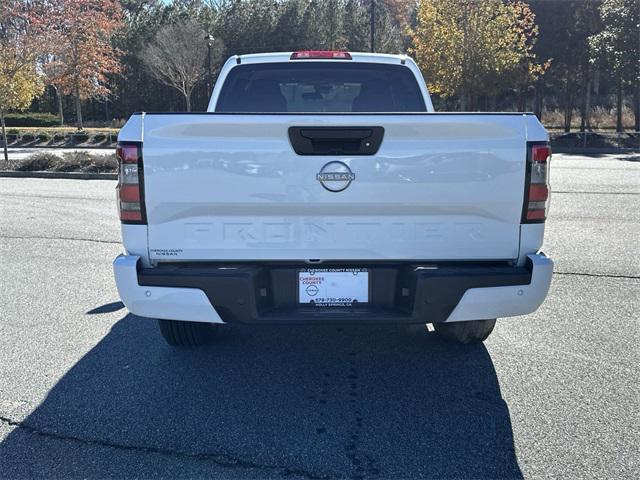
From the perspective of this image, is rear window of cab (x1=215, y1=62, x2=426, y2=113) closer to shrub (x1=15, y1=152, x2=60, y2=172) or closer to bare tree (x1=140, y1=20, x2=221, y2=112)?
shrub (x1=15, y1=152, x2=60, y2=172)

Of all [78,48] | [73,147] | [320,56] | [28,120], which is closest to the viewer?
[320,56]

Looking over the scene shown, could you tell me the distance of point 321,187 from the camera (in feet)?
10.7

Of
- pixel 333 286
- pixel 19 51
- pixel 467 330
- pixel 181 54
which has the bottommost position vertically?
pixel 467 330

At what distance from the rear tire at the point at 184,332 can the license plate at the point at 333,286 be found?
1224 millimetres

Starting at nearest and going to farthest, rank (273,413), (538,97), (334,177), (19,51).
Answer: (334,177), (273,413), (19,51), (538,97)

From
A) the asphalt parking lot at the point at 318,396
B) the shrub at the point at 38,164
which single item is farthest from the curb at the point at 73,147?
A: the asphalt parking lot at the point at 318,396

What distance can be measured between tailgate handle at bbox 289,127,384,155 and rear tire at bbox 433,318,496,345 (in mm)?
1609

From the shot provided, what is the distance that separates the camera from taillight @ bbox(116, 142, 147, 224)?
10.7ft

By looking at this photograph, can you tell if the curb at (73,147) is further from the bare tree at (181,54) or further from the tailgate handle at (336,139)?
the tailgate handle at (336,139)

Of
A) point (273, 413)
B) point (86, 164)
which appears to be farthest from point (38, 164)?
point (273, 413)

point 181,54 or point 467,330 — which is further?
point 181,54

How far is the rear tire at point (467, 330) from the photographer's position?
4.26m

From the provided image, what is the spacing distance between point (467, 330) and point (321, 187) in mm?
1744

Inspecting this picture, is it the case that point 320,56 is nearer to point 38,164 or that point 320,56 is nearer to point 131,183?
point 131,183
